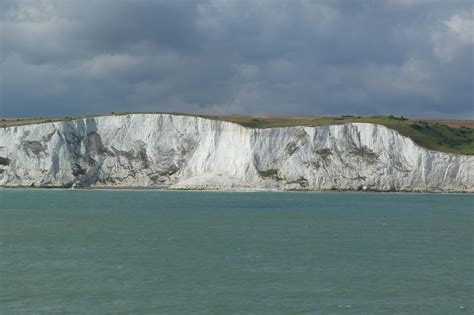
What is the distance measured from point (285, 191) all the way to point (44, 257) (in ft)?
202

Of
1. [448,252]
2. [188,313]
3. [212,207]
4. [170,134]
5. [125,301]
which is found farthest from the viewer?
[170,134]

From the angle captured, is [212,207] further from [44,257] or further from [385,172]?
[385,172]

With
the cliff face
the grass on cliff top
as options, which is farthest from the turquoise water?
the grass on cliff top

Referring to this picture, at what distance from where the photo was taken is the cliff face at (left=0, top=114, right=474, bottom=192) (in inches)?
3346

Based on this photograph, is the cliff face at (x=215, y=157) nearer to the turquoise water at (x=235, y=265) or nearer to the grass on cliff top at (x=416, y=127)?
the grass on cliff top at (x=416, y=127)

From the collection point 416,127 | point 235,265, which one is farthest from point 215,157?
point 235,265

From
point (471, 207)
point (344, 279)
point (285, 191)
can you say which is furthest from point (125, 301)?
point (285, 191)

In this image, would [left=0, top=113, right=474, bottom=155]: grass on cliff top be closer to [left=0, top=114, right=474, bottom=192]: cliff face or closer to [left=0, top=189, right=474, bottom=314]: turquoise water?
[left=0, top=114, right=474, bottom=192]: cliff face

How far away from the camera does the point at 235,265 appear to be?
2486cm

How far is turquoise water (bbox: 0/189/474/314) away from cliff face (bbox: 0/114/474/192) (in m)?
40.7

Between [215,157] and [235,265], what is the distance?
66.3 metres

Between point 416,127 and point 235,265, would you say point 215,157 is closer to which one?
point 416,127

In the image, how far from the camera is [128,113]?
97812 mm

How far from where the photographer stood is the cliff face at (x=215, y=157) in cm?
8500
